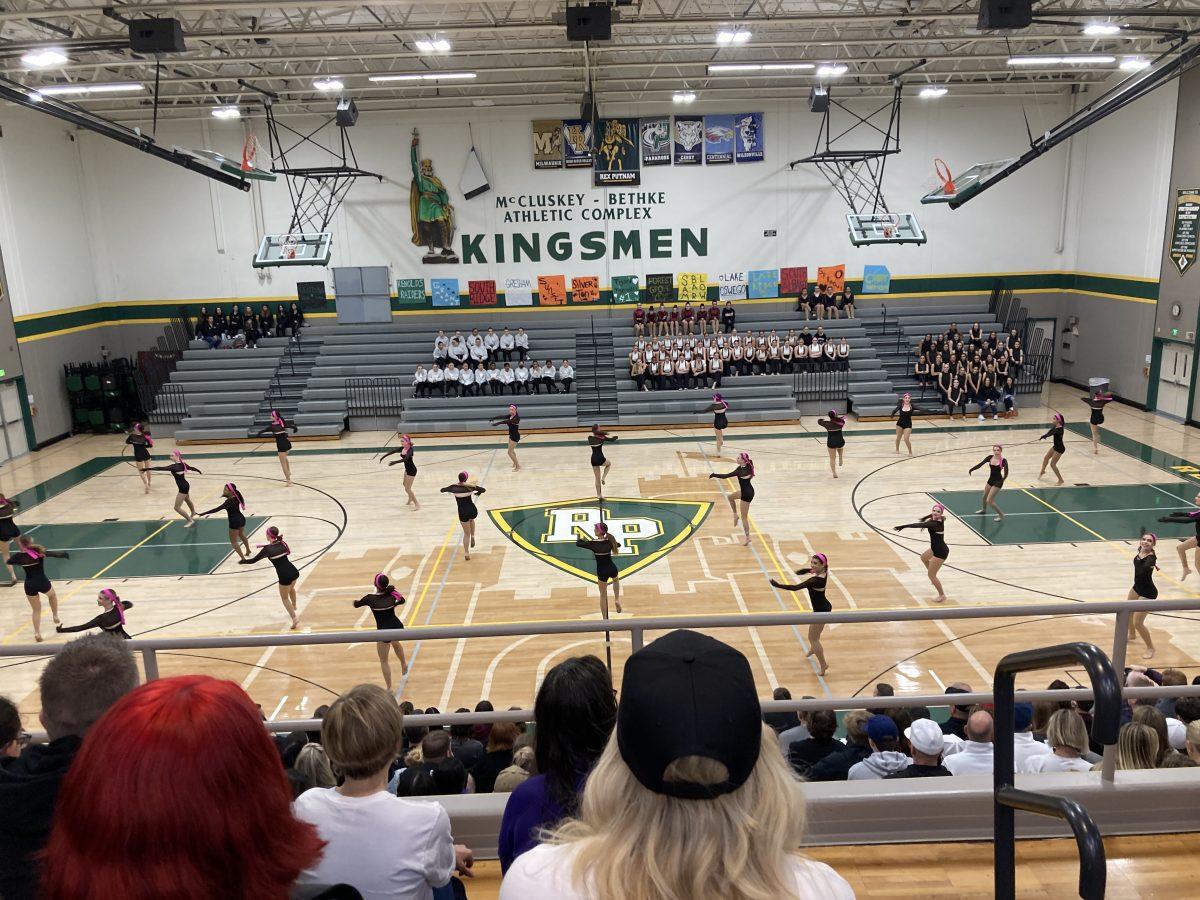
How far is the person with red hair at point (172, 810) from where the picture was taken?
1273mm

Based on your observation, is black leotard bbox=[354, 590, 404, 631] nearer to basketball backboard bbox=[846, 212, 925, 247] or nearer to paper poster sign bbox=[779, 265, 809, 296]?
basketball backboard bbox=[846, 212, 925, 247]

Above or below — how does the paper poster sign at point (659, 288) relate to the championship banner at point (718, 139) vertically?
below

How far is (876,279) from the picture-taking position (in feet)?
88.9

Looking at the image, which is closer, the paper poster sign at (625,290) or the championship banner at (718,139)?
the championship banner at (718,139)

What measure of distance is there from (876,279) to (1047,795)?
26.9 metres

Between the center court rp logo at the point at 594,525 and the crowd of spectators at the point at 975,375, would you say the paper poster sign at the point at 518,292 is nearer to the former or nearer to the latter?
the center court rp logo at the point at 594,525

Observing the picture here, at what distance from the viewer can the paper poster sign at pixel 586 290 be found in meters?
26.8

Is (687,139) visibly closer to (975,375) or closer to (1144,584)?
(975,375)

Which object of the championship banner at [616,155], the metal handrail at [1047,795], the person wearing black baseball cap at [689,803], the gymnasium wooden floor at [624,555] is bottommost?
the gymnasium wooden floor at [624,555]

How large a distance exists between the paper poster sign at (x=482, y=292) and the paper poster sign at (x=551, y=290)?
1.48m

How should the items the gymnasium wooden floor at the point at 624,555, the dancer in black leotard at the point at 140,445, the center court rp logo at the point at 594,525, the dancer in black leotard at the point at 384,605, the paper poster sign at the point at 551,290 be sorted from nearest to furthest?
the dancer in black leotard at the point at 384,605 → the gymnasium wooden floor at the point at 624,555 → the center court rp logo at the point at 594,525 → the dancer in black leotard at the point at 140,445 → the paper poster sign at the point at 551,290

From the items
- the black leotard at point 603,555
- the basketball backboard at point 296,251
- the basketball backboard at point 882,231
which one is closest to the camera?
the black leotard at point 603,555

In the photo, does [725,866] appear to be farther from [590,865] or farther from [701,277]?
[701,277]

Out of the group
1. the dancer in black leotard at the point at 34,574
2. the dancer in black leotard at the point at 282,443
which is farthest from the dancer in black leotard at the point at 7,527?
the dancer in black leotard at the point at 282,443
